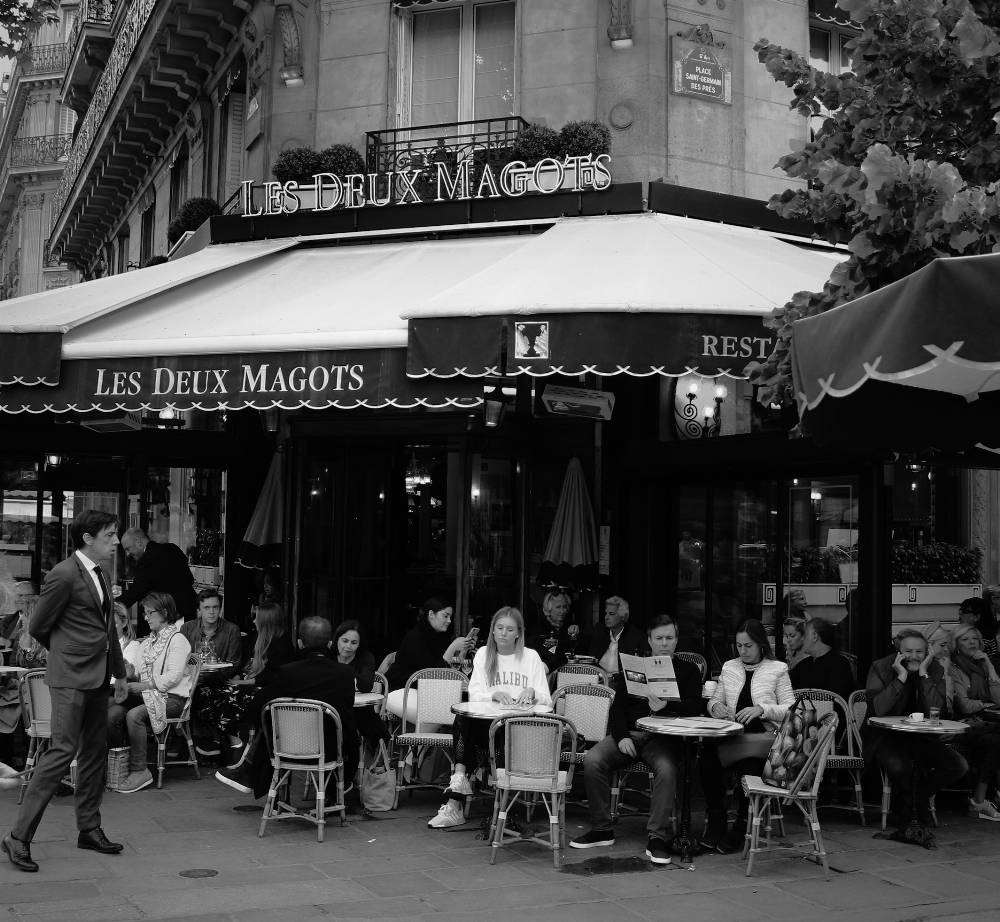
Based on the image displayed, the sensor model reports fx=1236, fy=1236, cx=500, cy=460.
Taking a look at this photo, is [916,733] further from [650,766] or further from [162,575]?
[162,575]

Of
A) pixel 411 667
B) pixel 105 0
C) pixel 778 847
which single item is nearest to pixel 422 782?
pixel 411 667

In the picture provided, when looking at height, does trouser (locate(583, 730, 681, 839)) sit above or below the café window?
below

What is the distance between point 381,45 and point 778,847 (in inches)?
348

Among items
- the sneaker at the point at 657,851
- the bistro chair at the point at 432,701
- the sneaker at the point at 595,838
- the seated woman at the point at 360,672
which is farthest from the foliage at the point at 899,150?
the seated woman at the point at 360,672

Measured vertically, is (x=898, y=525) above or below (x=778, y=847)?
above

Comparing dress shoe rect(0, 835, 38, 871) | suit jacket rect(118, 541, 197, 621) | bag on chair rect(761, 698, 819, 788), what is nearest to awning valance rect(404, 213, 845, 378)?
bag on chair rect(761, 698, 819, 788)

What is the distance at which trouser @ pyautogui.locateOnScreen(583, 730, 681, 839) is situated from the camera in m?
7.50

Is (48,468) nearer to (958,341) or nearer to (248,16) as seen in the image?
(248,16)

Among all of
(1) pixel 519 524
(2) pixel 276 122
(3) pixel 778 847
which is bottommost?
(3) pixel 778 847

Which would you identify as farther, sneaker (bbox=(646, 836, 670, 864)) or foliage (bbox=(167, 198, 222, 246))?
foliage (bbox=(167, 198, 222, 246))

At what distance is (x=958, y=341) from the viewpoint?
4535mm

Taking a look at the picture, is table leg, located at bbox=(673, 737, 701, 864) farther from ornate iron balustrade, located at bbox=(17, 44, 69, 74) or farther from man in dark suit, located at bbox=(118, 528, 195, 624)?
ornate iron balustrade, located at bbox=(17, 44, 69, 74)

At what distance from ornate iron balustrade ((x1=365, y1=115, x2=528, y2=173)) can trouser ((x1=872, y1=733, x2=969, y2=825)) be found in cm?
651

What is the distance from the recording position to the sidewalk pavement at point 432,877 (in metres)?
6.35
